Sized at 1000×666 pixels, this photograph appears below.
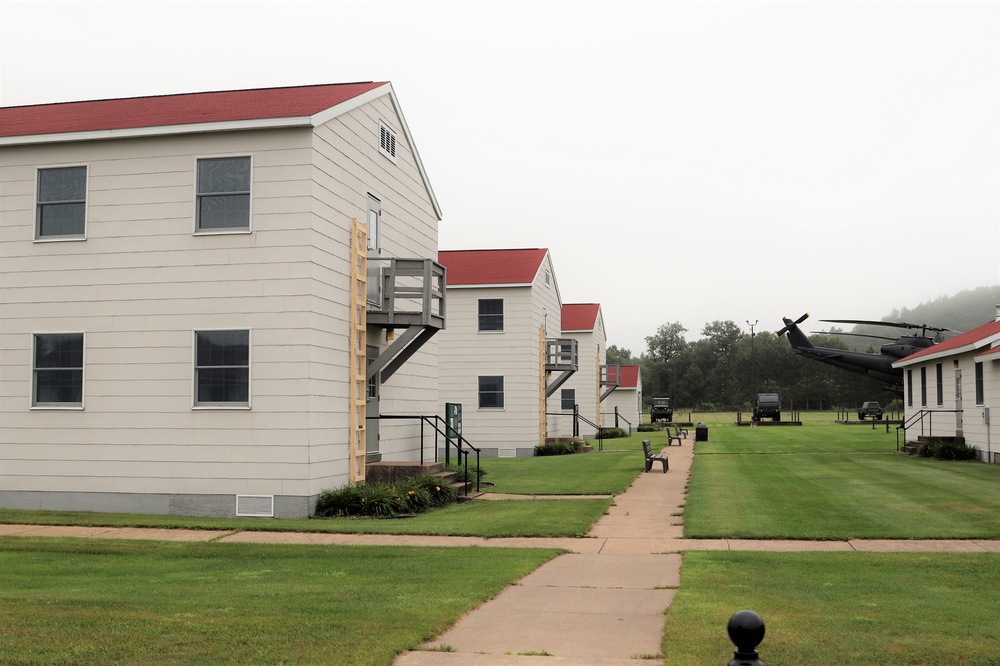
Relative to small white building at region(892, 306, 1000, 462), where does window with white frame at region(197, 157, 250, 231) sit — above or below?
above

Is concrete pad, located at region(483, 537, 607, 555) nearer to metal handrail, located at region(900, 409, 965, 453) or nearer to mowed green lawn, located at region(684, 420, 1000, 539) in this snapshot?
mowed green lawn, located at region(684, 420, 1000, 539)

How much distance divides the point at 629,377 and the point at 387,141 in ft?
156

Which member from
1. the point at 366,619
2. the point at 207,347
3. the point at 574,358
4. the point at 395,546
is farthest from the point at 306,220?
the point at 574,358

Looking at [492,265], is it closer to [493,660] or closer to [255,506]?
[255,506]

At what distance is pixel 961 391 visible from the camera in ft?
103

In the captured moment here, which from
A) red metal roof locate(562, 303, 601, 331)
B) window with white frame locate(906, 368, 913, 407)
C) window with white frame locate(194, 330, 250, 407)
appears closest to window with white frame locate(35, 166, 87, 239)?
window with white frame locate(194, 330, 250, 407)

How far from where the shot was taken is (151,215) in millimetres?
17781

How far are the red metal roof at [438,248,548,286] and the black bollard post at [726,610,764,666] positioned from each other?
33.7 meters

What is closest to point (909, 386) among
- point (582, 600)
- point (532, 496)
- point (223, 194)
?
point (532, 496)

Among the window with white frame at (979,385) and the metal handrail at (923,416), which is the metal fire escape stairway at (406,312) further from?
the metal handrail at (923,416)

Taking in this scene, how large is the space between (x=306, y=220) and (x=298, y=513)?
517cm

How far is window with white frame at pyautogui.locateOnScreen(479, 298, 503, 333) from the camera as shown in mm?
38625

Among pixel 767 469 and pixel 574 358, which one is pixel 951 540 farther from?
pixel 574 358

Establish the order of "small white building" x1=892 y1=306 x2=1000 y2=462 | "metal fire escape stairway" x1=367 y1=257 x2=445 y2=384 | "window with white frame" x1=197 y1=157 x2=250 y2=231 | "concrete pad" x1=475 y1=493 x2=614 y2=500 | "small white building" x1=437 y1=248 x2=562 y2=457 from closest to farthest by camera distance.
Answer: "window with white frame" x1=197 y1=157 x2=250 y2=231 < "metal fire escape stairway" x1=367 y1=257 x2=445 y2=384 < "concrete pad" x1=475 y1=493 x2=614 y2=500 < "small white building" x1=892 y1=306 x2=1000 y2=462 < "small white building" x1=437 y1=248 x2=562 y2=457
